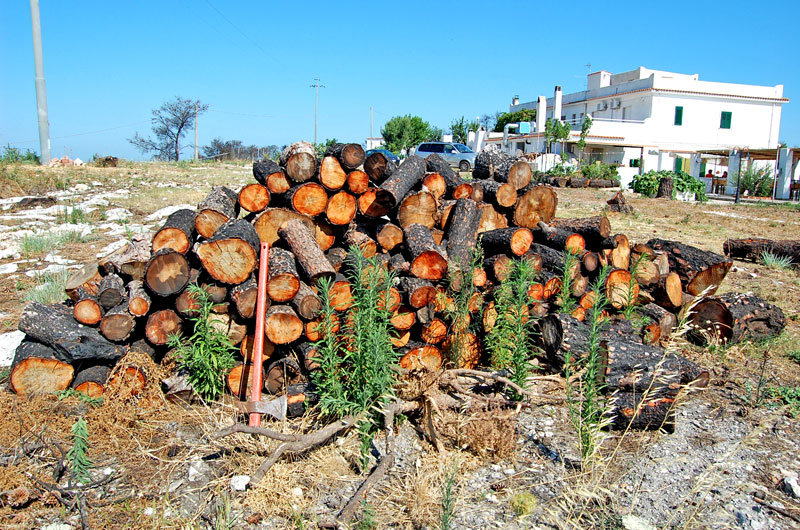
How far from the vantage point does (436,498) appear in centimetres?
301

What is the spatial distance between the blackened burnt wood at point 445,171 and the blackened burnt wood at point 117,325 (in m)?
3.42

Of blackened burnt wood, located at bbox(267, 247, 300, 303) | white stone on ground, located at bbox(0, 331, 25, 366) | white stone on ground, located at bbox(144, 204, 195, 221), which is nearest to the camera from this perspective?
blackened burnt wood, located at bbox(267, 247, 300, 303)

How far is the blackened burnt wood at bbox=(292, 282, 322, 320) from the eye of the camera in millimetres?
4246

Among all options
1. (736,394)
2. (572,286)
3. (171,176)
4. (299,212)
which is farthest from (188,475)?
(171,176)

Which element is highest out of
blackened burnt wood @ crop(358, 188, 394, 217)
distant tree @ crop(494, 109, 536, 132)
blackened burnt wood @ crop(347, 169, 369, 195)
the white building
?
distant tree @ crop(494, 109, 536, 132)

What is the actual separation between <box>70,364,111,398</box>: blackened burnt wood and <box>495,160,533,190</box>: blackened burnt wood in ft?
14.6

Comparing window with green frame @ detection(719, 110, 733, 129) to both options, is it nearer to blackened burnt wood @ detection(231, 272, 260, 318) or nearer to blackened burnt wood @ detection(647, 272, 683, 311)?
blackened burnt wood @ detection(647, 272, 683, 311)

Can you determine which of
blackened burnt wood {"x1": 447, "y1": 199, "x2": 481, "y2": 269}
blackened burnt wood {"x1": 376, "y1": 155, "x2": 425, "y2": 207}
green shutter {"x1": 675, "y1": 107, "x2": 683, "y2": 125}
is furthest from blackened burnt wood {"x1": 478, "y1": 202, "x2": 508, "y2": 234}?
green shutter {"x1": 675, "y1": 107, "x2": 683, "y2": 125}

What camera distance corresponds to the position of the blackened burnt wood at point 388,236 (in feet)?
16.7

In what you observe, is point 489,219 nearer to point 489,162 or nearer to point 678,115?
point 489,162

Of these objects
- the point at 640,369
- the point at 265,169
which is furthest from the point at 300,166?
the point at 640,369

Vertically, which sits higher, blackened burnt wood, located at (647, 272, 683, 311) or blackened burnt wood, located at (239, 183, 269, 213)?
blackened burnt wood, located at (239, 183, 269, 213)

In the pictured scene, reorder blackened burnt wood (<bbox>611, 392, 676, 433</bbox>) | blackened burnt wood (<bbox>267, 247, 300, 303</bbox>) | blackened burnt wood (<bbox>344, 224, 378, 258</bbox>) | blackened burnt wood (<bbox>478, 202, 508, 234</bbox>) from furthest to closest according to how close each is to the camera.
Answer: blackened burnt wood (<bbox>478, 202, 508, 234</bbox>), blackened burnt wood (<bbox>344, 224, 378, 258</bbox>), blackened burnt wood (<bbox>267, 247, 300, 303</bbox>), blackened burnt wood (<bbox>611, 392, 676, 433</bbox>)

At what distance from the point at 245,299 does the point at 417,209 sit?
6.45 ft
